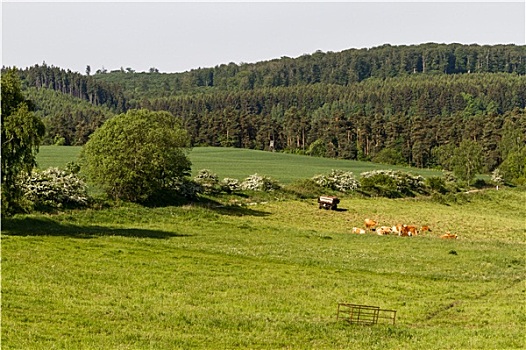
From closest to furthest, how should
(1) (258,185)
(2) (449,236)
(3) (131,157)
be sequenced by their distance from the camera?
(2) (449,236), (3) (131,157), (1) (258,185)

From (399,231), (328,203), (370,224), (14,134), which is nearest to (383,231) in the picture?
(399,231)

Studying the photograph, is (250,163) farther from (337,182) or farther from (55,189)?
(55,189)

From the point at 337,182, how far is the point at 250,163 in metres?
45.1

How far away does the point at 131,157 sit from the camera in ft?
227

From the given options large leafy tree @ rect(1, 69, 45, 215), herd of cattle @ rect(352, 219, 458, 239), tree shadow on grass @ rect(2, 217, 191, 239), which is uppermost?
large leafy tree @ rect(1, 69, 45, 215)

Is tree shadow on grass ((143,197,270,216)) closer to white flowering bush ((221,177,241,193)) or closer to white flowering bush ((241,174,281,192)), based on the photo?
white flowering bush ((221,177,241,193))

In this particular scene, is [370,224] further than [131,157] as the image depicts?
Yes

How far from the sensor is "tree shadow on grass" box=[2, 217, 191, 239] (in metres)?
47.4

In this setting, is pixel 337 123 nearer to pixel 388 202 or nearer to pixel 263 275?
pixel 388 202

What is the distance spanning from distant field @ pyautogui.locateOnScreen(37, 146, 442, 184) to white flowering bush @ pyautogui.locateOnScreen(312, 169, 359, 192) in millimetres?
9660

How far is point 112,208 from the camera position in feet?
211

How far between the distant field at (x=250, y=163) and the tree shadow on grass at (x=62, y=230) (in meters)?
52.2

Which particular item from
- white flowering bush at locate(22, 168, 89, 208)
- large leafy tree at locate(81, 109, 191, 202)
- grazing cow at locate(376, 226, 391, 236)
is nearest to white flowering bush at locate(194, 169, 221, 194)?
large leafy tree at locate(81, 109, 191, 202)

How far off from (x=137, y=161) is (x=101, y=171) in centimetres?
384
